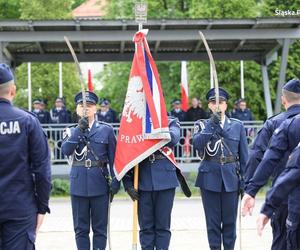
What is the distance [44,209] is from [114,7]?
91.0ft

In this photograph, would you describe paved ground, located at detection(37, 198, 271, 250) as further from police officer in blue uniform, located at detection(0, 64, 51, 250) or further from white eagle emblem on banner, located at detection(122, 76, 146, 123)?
police officer in blue uniform, located at detection(0, 64, 51, 250)

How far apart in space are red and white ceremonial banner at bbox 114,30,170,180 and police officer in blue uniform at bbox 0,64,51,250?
2.26 metres

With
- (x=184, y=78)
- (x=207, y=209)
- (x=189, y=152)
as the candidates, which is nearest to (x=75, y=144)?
(x=207, y=209)

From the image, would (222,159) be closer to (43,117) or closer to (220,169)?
(220,169)

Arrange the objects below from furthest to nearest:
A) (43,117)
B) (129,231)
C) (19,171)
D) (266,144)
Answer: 1. (43,117)
2. (129,231)
3. (266,144)
4. (19,171)

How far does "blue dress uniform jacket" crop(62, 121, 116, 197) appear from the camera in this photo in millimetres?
7387

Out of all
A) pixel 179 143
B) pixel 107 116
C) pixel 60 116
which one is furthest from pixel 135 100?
pixel 60 116

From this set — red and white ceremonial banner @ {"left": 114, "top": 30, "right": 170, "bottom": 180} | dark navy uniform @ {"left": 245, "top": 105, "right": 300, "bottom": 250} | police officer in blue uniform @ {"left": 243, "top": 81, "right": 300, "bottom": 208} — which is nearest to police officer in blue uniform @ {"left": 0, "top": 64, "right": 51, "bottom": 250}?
police officer in blue uniform @ {"left": 243, "top": 81, "right": 300, "bottom": 208}

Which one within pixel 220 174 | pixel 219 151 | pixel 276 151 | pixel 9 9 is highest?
pixel 276 151

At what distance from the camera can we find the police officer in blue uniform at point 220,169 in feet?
25.2

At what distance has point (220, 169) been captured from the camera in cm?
775

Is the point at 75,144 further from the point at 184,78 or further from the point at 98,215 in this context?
the point at 184,78

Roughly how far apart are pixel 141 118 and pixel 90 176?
0.88 metres

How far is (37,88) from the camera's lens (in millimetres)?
29781
